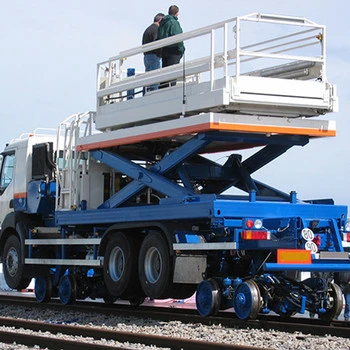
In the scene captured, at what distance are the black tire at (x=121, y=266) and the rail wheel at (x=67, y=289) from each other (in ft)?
3.86

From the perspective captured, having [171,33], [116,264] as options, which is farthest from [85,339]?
[171,33]

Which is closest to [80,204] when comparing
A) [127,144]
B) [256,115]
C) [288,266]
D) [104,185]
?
[104,185]

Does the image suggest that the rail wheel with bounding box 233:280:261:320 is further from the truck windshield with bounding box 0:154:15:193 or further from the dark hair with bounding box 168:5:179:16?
the truck windshield with bounding box 0:154:15:193

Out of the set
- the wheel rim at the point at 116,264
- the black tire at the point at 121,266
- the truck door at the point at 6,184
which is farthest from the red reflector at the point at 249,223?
the truck door at the point at 6,184

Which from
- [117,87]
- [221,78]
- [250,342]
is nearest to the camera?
[250,342]

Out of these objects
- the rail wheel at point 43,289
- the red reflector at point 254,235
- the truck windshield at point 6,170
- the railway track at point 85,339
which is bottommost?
the railway track at point 85,339

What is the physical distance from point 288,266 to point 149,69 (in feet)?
15.8

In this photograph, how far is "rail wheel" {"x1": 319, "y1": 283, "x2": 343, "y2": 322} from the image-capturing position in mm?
13031

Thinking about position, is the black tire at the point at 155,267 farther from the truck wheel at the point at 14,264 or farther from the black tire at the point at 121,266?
the truck wheel at the point at 14,264

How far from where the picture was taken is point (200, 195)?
13094 millimetres

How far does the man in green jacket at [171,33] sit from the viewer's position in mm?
14946

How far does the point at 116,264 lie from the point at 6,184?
4287 mm

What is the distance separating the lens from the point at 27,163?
1805 centimetres

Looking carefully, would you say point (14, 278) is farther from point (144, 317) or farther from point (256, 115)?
point (256, 115)
